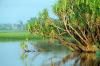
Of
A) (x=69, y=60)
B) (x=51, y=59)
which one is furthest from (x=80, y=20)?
(x=51, y=59)

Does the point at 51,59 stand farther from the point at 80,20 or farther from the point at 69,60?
the point at 80,20

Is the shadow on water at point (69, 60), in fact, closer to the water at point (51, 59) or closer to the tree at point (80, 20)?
the water at point (51, 59)

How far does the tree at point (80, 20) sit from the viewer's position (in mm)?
13420

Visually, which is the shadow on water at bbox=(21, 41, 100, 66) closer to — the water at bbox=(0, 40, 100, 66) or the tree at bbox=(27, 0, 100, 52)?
the water at bbox=(0, 40, 100, 66)

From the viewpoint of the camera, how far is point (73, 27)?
1537 centimetres

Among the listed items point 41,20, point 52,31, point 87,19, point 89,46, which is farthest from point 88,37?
point 41,20

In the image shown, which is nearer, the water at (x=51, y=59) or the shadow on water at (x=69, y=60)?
the shadow on water at (x=69, y=60)

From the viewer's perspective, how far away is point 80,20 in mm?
14125

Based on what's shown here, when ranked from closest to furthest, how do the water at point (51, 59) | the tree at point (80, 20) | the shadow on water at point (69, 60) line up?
the shadow on water at point (69, 60), the water at point (51, 59), the tree at point (80, 20)

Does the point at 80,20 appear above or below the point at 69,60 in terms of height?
above

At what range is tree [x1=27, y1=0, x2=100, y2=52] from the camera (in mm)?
13420

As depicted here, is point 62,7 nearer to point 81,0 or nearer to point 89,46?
point 81,0

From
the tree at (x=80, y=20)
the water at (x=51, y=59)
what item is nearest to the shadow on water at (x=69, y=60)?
the water at (x=51, y=59)

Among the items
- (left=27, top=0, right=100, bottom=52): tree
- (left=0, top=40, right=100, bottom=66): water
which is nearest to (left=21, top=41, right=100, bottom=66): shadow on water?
(left=0, top=40, right=100, bottom=66): water
